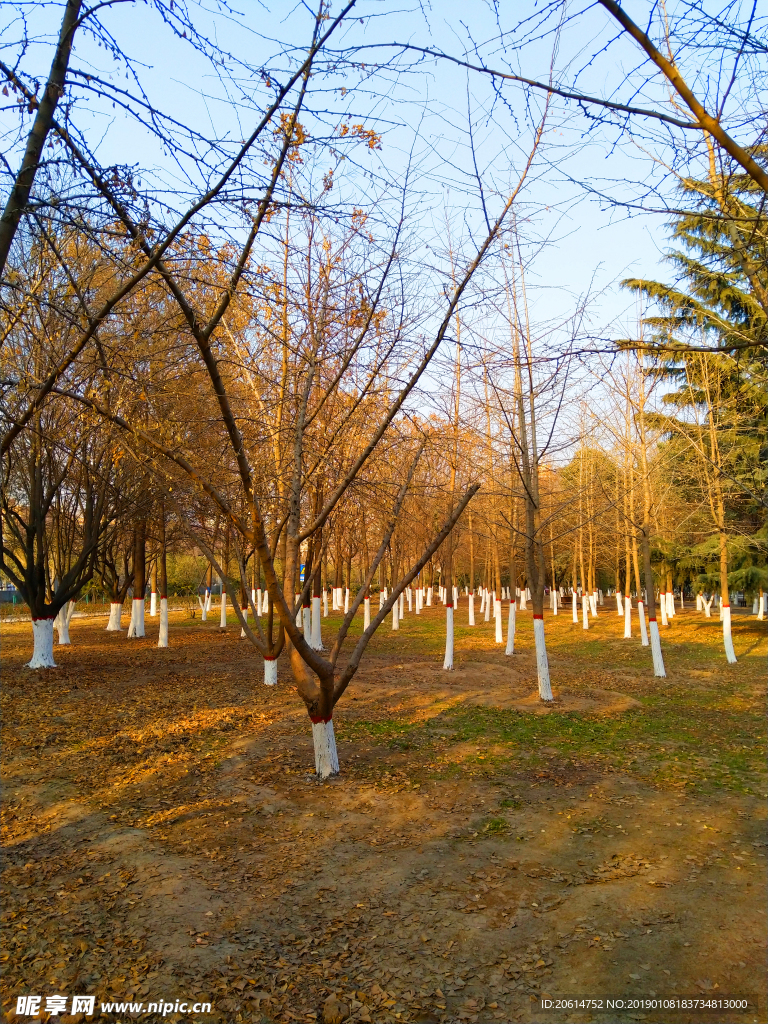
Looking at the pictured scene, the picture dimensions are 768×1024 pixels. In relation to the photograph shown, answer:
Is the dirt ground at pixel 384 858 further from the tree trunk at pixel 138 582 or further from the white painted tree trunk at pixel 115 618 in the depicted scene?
the white painted tree trunk at pixel 115 618

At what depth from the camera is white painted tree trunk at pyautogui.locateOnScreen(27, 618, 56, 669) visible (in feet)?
44.1

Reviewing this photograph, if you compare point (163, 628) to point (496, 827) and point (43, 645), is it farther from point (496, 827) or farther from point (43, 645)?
point (496, 827)

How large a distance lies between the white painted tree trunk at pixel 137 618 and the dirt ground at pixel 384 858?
9.79 m

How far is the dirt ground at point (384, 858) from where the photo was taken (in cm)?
368

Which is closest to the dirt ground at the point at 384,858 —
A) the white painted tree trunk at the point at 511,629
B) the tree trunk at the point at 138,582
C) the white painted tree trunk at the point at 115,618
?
the white painted tree trunk at the point at 511,629

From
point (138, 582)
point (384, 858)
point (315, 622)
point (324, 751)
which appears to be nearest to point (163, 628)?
point (138, 582)

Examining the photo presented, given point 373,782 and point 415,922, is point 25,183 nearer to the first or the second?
point 415,922

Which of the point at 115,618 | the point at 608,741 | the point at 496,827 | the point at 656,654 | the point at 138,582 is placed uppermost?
the point at 138,582

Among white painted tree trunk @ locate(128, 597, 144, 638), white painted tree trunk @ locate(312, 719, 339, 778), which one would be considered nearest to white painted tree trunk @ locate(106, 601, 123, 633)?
white painted tree trunk @ locate(128, 597, 144, 638)

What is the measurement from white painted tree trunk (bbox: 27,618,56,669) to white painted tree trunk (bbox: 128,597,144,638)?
6.70 meters

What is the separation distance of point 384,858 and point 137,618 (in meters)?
17.1

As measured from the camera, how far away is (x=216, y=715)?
386 inches

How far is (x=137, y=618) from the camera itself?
20.8 meters

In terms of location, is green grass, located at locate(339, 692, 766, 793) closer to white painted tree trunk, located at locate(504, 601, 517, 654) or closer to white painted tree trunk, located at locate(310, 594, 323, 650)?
white painted tree trunk, located at locate(310, 594, 323, 650)
